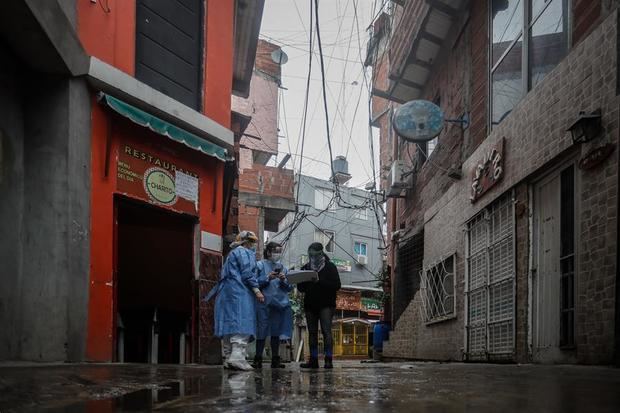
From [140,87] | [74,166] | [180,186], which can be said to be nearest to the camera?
[74,166]

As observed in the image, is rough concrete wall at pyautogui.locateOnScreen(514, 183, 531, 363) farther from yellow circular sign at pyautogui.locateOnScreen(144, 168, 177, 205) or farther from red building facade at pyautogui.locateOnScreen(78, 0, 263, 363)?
yellow circular sign at pyautogui.locateOnScreen(144, 168, 177, 205)

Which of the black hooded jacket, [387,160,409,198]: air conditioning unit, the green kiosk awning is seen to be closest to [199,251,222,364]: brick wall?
the green kiosk awning

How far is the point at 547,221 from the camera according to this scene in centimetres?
830

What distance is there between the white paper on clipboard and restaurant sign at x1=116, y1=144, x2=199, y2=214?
261cm

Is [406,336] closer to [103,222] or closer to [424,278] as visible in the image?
[424,278]

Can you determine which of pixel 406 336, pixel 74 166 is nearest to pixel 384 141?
pixel 406 336

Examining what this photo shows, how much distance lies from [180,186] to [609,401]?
7.40m

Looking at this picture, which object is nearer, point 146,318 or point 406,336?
point 146,318

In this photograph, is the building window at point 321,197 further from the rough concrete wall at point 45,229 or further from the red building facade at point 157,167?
the rough concrete wall at point 45,229

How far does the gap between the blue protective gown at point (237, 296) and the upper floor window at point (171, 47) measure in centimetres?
361

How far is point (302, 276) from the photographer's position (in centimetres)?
730

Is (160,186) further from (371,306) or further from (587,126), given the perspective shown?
(371,306)

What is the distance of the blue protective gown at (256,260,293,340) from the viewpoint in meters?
7.63

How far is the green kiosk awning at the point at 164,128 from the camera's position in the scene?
804 centimetres
